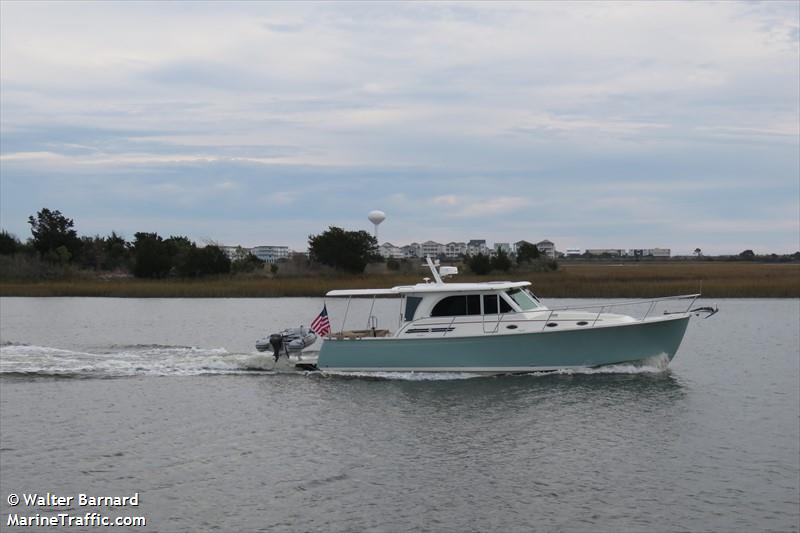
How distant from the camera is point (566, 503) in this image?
14.2m

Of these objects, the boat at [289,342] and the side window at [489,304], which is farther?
the boat at [289,342]

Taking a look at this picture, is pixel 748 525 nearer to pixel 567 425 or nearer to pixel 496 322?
pixel 567 425

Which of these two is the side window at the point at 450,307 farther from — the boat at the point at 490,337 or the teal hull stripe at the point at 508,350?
the teal hull stripe at the point at 508,350

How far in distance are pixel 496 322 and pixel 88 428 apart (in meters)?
10.6

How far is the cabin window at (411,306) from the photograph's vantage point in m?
24.4

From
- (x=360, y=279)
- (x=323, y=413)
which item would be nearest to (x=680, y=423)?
(x=323, y=413)

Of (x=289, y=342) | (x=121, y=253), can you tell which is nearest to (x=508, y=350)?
(x=289, y=342)

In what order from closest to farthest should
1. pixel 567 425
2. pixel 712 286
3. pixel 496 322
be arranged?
pixel 567 425
pixel 496 322
pixel 712 286

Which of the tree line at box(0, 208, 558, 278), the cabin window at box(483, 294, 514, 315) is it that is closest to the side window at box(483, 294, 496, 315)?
the cabin window at box(483, 294, 514, 315)

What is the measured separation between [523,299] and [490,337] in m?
1.63

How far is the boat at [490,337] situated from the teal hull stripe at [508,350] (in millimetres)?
27

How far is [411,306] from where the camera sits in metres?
24.5

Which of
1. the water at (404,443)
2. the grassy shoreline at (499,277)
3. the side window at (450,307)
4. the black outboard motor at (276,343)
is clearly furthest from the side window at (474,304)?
the grassy shoreline at (499,277)

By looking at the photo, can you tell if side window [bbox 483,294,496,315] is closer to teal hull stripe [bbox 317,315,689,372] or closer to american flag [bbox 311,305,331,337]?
teal hull stripe [bbox 317,315,689,372]
